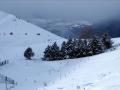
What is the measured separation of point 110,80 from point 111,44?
43.0 meters

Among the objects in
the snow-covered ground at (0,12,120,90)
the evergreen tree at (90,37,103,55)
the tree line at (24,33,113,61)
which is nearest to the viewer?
the snow-covered ground at (0,12,120,90)

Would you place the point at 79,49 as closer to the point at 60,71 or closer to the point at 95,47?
the point at 95,47

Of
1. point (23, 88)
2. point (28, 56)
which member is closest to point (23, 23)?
point (28, 56)

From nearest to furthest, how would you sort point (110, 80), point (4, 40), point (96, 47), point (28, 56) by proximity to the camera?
1. point (110, 80)
2. point (96, 47)
3. point (28, 56)
4. point (4, 40)

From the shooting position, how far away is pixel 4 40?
10725cm

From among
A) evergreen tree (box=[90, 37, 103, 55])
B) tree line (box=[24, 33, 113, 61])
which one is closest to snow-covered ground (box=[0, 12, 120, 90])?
tree line (box=[24, 33, 113, 61])

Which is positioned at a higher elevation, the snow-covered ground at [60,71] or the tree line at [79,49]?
the tree line at [79,49]

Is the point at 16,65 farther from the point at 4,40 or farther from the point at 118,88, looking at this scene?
the point at 4,40

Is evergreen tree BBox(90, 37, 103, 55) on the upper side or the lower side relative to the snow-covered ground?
upper

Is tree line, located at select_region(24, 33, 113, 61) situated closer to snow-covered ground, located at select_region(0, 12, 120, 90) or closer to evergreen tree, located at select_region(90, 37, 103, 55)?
evergreen tree, located at select_region(90, 37, 103, 55)

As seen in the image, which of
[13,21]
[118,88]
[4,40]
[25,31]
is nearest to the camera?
[118,88]

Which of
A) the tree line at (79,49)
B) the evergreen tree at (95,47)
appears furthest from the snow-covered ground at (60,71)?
the evergreen tree at (95,47)

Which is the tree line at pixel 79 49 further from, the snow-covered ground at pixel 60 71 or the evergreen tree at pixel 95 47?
the snow-covered ground at pixel 60 71

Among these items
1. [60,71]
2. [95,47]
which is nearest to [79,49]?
[95,47]
